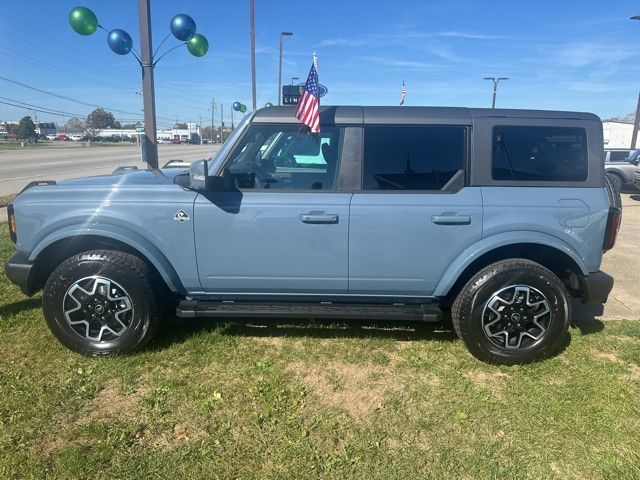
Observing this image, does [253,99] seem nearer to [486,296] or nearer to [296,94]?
[296,94]

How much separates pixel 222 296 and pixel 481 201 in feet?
6.59

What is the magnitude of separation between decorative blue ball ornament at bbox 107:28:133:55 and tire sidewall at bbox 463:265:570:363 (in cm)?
770

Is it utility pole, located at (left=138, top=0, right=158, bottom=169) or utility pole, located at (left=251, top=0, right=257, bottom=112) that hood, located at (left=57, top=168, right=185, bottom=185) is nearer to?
utility pole, located at (left=138, top=0, right=158, bottom=169)

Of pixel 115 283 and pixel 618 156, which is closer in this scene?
pixel 115 283

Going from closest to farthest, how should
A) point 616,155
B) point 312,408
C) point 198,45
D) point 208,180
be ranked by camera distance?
point 312,408 < point 208,180 < point 198,45 < point 616,155

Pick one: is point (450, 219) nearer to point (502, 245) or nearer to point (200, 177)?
point (502, 245)

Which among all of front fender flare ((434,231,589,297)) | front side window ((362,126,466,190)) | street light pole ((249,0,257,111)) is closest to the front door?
front side window ((362,126,466,190))

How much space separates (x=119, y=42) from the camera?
27.5 ft

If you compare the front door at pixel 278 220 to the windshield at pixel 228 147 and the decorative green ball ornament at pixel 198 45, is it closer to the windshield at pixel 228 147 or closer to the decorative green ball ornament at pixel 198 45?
the windshield at pixel 228 147

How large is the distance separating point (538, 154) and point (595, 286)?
1.04 metres

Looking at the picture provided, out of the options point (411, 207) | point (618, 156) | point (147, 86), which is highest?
point (147, 86)

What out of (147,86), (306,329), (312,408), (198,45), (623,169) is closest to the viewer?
(312,408)

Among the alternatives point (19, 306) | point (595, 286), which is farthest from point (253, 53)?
point (595, 286)

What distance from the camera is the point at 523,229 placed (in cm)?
339
